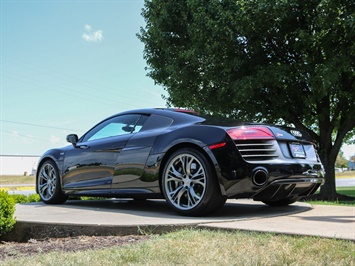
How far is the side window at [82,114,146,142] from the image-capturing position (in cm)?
571

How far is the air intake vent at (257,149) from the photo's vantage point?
4.43 m

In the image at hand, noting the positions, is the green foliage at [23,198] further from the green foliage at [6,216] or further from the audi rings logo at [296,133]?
the audi rings logo at [296,133]

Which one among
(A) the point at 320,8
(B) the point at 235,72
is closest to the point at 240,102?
(B) the point at 235,72

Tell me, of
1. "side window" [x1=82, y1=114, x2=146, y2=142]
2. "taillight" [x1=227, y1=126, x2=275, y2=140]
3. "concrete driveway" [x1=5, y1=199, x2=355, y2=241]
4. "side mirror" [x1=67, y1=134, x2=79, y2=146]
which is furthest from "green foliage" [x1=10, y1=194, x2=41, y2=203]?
"taillight" [x1=227, y1=126, x2=275, y2=140]

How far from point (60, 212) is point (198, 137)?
7.72 feet

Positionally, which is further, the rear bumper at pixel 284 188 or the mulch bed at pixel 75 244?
the rear bumper at pixel 284 188

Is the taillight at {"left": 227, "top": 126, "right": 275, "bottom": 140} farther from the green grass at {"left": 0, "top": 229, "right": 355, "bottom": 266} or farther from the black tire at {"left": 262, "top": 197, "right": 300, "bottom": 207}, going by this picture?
the black tire at {"left": 262, "top": 197, "right": 300, "bottom": 207}

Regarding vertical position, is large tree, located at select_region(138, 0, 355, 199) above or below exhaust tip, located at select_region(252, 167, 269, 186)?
above

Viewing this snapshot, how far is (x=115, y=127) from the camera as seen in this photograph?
19.8 feet

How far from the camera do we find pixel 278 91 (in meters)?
13.1

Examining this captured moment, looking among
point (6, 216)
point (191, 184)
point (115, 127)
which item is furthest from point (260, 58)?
point (6, 216)

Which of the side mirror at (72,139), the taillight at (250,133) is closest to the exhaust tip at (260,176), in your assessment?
the taillight at (250,133)

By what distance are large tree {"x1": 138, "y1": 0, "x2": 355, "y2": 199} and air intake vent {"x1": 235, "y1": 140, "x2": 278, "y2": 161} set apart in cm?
626

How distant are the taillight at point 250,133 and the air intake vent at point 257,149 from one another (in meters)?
0.05
